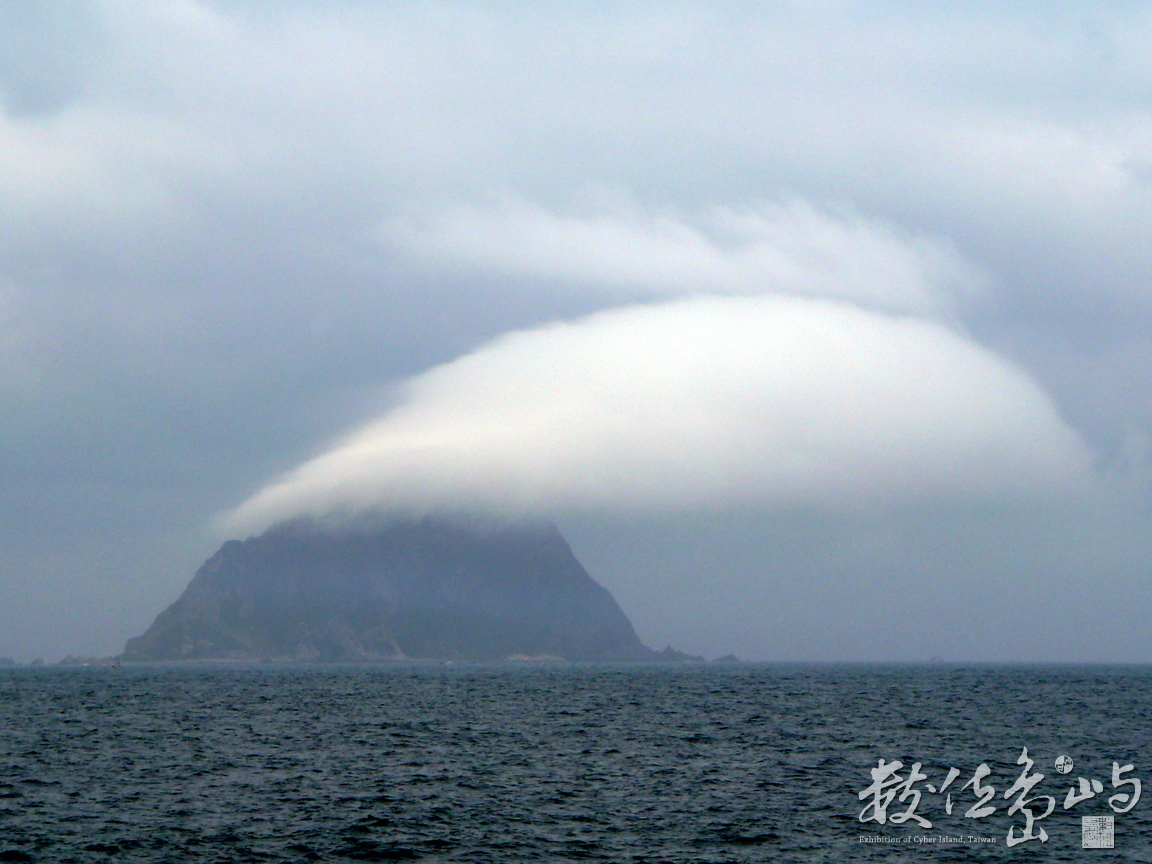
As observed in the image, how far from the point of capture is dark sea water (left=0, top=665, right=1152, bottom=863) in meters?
51.0

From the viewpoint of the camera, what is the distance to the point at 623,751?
282ft

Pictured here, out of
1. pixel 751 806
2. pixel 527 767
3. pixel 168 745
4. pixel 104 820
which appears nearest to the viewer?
pixel 104 820

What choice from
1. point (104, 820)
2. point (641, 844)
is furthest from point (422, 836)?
point (104, 820)

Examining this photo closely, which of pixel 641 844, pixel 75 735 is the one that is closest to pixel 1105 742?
pixel 641 844

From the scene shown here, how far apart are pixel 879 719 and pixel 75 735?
3057 inches

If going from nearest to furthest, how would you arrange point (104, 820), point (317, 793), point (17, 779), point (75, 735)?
1. point (104, 820)
2. point (317, 793)
3. point (17, 779)
4. point (75, 735)

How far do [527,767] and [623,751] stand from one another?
37.7 feet

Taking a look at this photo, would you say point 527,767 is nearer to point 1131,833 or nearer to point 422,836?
point 422,836

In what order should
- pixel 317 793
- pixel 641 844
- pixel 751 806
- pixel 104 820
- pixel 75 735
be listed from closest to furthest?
pixel 641 844
pixel 104 820
pixel 751 806
pixel 317 793
pixel 75 735

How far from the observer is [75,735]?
101375mm

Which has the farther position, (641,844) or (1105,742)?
(1105,742)

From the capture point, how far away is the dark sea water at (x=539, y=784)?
50969mm

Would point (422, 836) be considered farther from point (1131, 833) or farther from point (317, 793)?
point (1131, 833)

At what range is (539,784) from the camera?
226 feet
